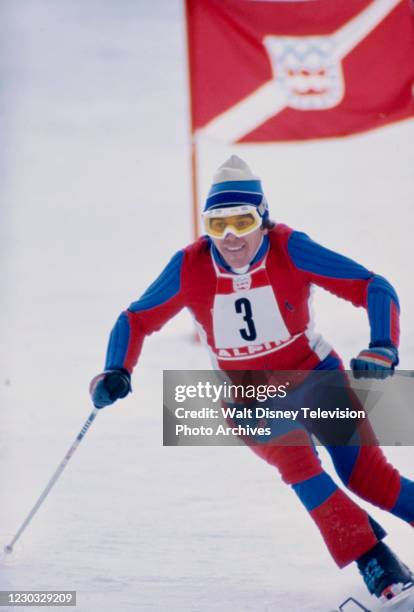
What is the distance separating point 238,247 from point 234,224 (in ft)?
0.16

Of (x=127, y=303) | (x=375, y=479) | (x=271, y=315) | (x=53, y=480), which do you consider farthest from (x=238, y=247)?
(x=127, y=303)

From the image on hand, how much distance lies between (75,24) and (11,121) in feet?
2.99

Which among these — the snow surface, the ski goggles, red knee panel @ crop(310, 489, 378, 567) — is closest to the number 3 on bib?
the ski goggles

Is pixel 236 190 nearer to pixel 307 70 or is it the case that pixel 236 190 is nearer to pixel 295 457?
pixel 295 457

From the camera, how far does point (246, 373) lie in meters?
1.81

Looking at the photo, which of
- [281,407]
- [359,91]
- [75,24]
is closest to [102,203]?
[75,24]

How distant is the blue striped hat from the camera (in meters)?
1.77

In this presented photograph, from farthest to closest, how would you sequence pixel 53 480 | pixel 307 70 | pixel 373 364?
pixel 307 70
pixel 53 480
pixel 373 364

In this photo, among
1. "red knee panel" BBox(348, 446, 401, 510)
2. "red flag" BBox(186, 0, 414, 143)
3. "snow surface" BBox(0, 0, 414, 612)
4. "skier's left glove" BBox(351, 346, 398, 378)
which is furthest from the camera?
"red flag" BBox(186, 0, 414, 143)

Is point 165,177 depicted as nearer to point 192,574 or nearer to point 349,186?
point 349,186

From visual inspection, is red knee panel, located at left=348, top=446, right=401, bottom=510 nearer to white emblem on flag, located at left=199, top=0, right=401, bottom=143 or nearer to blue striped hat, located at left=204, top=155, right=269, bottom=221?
blue striped hat, located at left=204, top=155, right=269, bottom=221

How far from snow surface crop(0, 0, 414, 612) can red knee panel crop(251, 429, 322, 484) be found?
246mm

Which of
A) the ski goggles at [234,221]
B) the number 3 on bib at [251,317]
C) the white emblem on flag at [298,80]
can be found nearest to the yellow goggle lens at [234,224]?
the ski goggles at [234,221]

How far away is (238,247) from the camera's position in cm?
176
